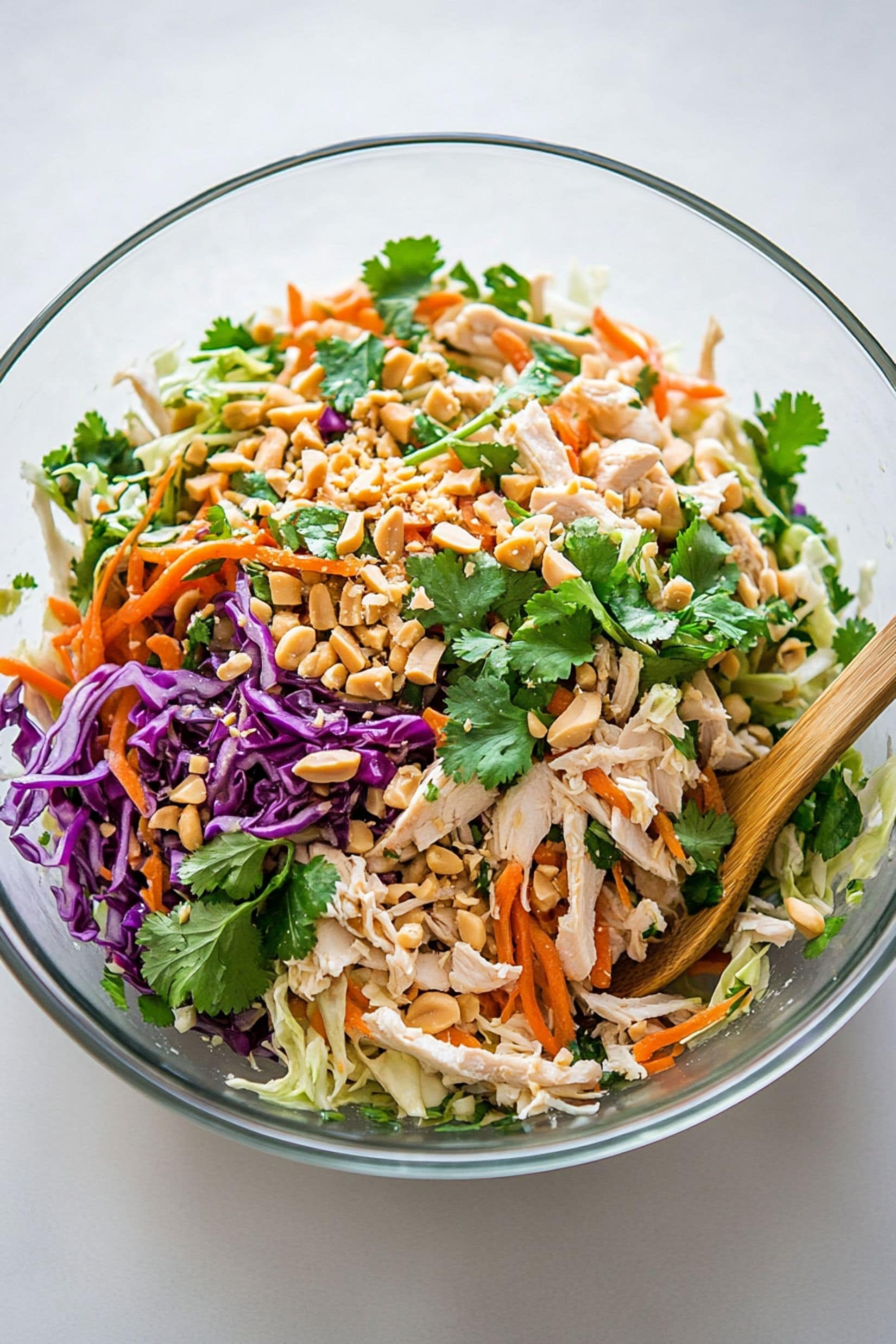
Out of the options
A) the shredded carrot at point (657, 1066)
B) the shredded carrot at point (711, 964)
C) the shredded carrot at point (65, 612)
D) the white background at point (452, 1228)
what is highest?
→ the shredded carrot at point (65, 612)

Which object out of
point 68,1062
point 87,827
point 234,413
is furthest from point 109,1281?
point 234,413

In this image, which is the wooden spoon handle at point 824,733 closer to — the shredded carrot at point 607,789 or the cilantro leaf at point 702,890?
the cilantro leaf at point 702,890

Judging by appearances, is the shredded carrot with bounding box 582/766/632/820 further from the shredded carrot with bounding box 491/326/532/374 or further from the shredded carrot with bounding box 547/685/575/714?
the shredded carrot with bounding box 491/326/532/374

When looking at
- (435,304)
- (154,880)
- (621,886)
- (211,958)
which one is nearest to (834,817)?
(621,886)

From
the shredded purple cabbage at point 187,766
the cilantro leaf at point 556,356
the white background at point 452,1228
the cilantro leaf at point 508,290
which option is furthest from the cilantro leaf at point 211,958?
the cilantro leaf at point 508,290

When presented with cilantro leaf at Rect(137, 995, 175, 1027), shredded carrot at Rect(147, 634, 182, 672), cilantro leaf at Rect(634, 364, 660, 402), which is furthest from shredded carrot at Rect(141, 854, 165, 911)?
cilantro leaf at Rect(634, 364, 660, 402)

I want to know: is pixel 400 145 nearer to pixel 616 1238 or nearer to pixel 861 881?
pixel 861 881
